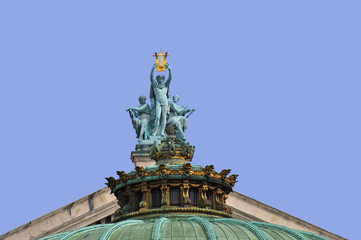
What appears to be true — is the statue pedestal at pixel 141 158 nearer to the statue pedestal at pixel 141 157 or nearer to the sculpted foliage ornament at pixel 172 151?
the statue pedestal at pixel 141 157

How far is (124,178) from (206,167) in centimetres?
242

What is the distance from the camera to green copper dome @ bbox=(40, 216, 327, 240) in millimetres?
33219

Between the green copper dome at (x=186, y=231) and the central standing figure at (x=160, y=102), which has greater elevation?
the central standing figure at (x=160, y=102)

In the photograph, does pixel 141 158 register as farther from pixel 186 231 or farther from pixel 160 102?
pixel 186 231

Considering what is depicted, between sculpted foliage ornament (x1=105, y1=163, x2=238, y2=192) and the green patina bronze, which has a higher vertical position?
the green patina bronze

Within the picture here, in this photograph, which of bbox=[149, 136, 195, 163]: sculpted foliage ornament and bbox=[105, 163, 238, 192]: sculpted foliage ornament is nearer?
bbox=[105, 163, 238, 192]: sculpted foliage ornament

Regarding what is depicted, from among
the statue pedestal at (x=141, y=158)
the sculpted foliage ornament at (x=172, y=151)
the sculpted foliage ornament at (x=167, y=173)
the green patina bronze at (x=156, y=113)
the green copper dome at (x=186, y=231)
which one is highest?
the green patina bronze at (x=156, y=113)

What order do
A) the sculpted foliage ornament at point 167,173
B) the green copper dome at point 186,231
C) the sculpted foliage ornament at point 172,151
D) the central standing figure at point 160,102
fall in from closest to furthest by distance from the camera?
1. the green copper dome at point 186,231
2. the sculpted foliage ornament at point 167,173
3. the sculpted foliage ornament at point 172,151
4. the central standing figure at point 160,102

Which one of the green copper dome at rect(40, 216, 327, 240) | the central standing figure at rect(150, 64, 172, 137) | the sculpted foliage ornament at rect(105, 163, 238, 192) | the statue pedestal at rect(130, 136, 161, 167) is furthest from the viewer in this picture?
the central standing figure at rect(150, 64, 172, 137)

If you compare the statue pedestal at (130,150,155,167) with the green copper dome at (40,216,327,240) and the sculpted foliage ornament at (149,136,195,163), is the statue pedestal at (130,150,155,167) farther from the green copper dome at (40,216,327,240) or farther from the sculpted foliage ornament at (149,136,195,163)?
the green copper dome at (40,216,327,240)

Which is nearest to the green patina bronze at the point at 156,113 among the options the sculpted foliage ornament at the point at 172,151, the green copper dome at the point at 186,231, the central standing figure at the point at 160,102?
the central standing figure at the point at 160,102

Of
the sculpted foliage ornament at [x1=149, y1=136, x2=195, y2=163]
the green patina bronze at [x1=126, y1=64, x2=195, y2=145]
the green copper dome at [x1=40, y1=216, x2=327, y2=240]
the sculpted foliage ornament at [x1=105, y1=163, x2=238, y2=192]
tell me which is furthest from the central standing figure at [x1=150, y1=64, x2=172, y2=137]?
the green copper dome at [x1=40, y1=216, x2=327, y2=240]

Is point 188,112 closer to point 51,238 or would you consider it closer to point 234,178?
point 234,178

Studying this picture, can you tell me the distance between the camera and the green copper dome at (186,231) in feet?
109
